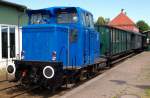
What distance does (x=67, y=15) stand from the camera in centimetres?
1223

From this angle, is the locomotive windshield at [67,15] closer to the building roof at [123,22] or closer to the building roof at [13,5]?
the building roof at [13,5]

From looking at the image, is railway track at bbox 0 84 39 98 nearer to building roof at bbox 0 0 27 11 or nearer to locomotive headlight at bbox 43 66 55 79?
locomotive headlight at bbox 43 66 55 79

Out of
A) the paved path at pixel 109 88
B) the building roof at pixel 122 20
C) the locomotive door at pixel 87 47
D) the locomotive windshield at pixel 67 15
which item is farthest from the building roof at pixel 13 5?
the building roof at pixel 122 20

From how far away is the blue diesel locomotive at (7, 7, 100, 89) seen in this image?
10766 millimetres

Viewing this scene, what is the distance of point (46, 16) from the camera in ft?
40.3

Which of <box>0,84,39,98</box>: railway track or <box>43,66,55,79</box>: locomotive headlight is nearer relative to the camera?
<box>43,66,55,79</box>: locomotive headlight

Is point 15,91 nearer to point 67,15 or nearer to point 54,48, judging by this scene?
point 54,48

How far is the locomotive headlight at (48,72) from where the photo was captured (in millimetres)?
10375

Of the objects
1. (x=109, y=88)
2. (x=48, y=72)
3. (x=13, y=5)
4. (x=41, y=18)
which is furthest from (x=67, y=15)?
(x=13, y=5)

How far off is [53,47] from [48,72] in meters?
1.10

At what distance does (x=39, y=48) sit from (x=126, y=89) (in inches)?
137

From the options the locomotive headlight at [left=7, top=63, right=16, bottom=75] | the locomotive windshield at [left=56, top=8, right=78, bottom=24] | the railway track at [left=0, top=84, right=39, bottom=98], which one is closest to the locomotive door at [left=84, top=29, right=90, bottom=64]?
the locomotive windshield at [left=56, top=8, right=78, bottom=24]

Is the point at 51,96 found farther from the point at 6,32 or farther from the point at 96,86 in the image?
the point at 6,32

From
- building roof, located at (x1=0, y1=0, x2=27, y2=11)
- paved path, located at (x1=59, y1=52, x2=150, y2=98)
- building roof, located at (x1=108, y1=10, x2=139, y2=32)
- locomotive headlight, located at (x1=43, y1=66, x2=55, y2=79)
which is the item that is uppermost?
building roof, located at (x1=108, y1=10, x2=139, y2=32)
